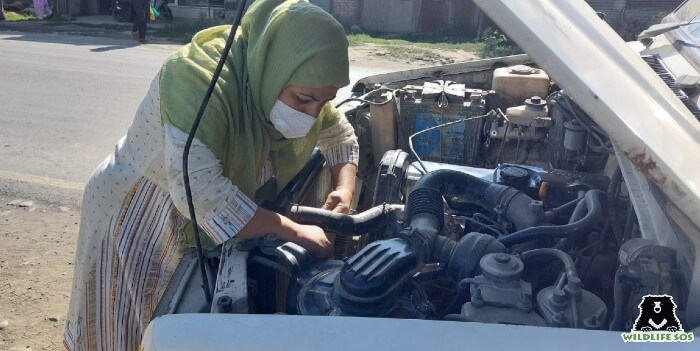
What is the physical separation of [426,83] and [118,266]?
6.74 ft

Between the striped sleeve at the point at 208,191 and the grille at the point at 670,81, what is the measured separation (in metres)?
1.34

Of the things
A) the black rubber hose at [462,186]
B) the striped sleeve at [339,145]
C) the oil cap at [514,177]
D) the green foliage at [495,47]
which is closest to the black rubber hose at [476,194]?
the black rubber hose at [462,186]

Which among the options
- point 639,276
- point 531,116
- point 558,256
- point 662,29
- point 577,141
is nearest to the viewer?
point 639,276

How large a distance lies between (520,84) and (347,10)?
15.3 m

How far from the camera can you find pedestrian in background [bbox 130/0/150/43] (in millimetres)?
13438

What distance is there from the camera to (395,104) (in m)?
3.31

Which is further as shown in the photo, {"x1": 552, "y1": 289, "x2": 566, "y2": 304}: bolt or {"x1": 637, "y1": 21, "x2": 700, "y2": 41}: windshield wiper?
{"x1": 637, "y1": 21, "x2": 700, "y2": 41}: windshield wiper

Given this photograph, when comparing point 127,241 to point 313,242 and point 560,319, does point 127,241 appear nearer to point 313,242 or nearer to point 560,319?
point 313,242

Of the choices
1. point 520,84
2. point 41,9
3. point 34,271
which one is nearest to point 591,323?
point 520,84

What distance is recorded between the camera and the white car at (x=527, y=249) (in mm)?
1199

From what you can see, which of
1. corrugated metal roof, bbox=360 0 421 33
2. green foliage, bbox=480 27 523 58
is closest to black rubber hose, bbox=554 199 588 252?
green foliage, bbox=480 27 523 58

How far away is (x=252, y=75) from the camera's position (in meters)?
1.90

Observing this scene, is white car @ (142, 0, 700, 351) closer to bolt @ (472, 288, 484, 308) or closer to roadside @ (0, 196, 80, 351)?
bolt @ (472, 288, 484, 308)

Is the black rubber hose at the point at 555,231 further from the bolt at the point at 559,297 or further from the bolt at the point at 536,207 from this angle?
the bolt at the point at 559,297
